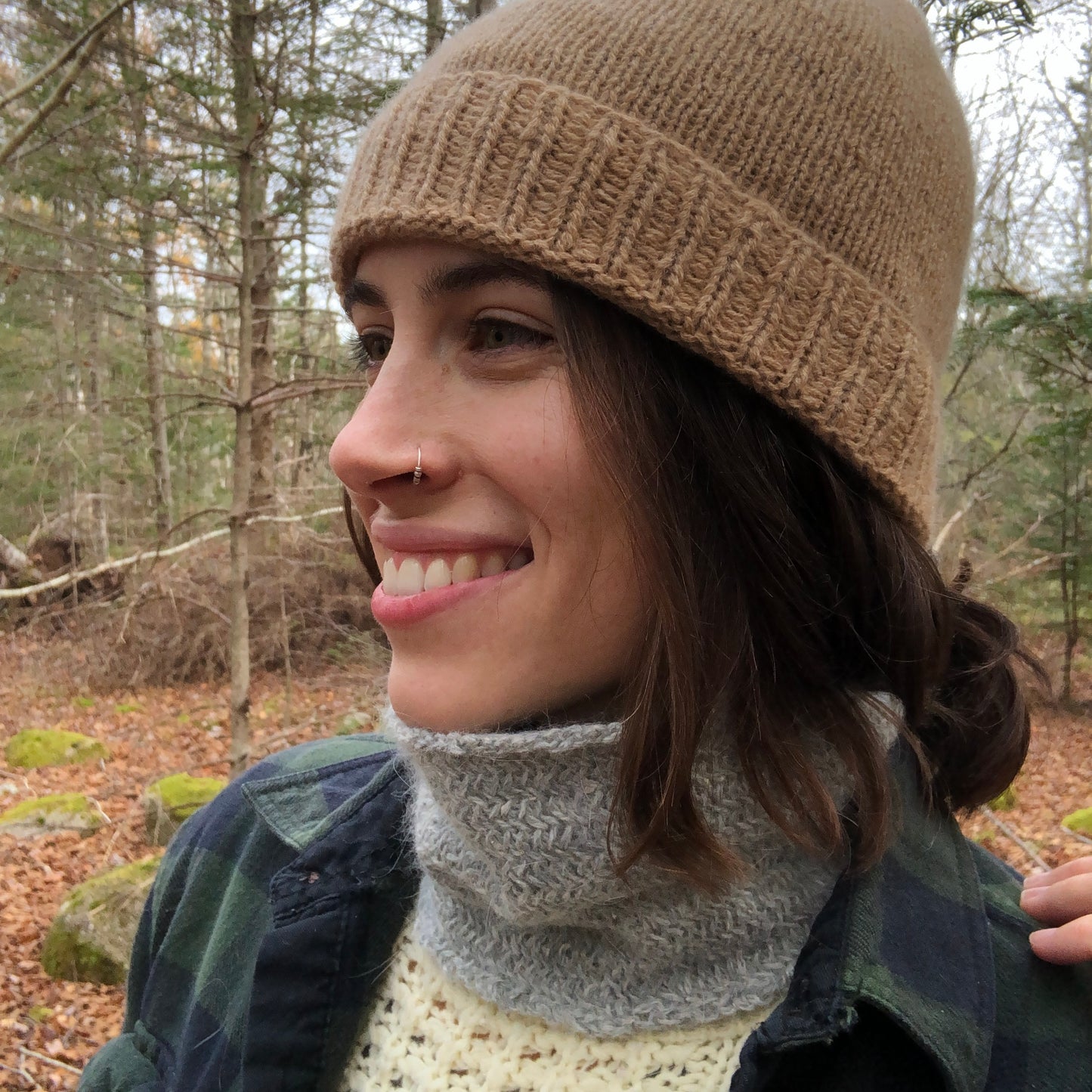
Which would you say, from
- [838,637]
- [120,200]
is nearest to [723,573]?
[838,637]

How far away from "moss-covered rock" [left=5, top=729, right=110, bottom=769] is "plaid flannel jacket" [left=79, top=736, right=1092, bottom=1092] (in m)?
7.23

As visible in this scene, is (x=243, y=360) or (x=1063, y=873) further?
(x=243, y=360)

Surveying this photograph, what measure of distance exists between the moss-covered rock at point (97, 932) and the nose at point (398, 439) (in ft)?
14.7

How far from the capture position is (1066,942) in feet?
3.53

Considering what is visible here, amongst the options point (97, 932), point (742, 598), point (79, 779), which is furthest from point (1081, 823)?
point (79, 779)

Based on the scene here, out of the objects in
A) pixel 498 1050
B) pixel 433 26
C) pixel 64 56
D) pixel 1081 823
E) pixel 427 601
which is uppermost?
pixel 433 26

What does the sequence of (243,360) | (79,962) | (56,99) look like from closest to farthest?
1. (56,99)
2. (79,962)
3. (243,360)

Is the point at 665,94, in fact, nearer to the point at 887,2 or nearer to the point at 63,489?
the point at 887,2

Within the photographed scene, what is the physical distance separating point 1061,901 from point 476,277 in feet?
4.06

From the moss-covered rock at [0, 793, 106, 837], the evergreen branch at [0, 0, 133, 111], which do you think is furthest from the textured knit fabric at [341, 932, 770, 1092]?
the moss-covered rock at [0, 793, 106, 837]

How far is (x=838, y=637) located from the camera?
51.5 inches

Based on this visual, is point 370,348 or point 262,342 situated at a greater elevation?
point 262,342

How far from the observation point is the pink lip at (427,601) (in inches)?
46.3

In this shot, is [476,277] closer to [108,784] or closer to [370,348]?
[370,348]
